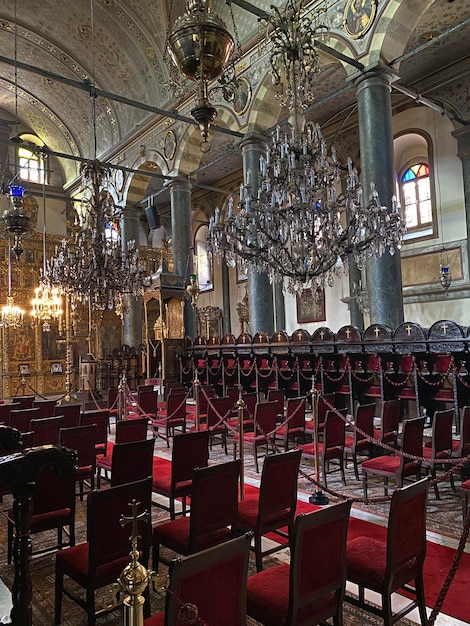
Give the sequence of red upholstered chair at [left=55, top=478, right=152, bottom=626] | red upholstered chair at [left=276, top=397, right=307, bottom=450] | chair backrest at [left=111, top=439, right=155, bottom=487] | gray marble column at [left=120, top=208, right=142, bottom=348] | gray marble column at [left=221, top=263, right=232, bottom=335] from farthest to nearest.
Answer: gray marble column at [left=221, top=263, right=232, bottom=335] < gray marble column at [left=120, top=208, right=142, bottom=348] < red upholstered chair at [left=276, top=397, right=307, bottom=450] < chair backrest at [left=111, top=439, right=155, bottom=487] < red upholstered chair at [left=55, top=478, right=152, bottom=626]

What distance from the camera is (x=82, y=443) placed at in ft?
16.6

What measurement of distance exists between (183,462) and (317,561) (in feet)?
7.51

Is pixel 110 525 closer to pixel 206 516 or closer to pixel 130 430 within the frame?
pixel 206 516

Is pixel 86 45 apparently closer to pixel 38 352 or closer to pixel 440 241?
pixel 38 352

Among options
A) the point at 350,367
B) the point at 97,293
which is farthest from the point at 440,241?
the point at 97,293

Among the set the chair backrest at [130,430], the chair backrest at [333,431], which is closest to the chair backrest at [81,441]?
the chair backrest at [130,430]

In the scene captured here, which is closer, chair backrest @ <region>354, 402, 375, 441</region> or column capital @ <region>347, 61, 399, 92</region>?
chair backrest @ <region>354, 402, 375, 441</region>

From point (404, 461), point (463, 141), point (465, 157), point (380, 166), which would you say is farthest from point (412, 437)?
point (463, 141)

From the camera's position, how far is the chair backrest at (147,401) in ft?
29.9

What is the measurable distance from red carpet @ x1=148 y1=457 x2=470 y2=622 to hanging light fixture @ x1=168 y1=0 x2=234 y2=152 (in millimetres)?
3769

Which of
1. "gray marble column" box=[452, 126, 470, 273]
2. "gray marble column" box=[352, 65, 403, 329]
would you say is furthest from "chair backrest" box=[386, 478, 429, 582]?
"gray marble column" box=[452, 126, 470, 273]

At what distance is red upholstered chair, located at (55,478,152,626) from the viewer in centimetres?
278

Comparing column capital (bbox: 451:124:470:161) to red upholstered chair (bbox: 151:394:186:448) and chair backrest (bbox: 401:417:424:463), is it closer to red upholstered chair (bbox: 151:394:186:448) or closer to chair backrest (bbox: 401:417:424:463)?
red upholstered chair (bbox: 151:394:186:448)

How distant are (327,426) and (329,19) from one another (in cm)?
932
